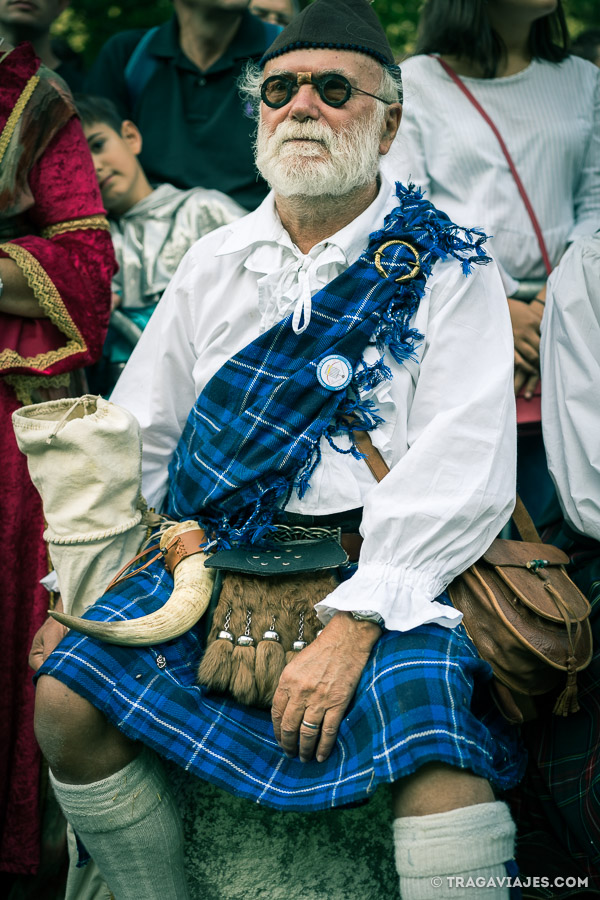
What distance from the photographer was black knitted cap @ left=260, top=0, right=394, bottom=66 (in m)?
2.49

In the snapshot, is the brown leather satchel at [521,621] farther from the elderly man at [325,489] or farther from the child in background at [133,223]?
the child in background at [133,223]

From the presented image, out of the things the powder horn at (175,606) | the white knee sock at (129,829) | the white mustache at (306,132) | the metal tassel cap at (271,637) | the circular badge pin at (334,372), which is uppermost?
the white mustache at (306,132)

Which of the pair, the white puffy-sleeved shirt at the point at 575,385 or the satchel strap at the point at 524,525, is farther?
the white puffy-sleeved shirt at the point at 575,385

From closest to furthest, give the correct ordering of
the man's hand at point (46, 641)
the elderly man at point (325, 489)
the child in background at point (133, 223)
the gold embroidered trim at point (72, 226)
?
1. the elderly man at point (325, 489)
2. the man's hand at point (46, 641)
3. the gold embroidered trim at point (72, 226)
4. the child in background at point (133, 223)

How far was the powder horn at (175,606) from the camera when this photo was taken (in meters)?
2.07

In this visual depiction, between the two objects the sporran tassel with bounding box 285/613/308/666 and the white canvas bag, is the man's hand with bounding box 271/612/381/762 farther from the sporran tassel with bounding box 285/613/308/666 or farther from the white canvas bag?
the white canvas bag

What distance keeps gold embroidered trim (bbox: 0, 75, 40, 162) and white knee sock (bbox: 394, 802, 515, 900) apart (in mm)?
2275

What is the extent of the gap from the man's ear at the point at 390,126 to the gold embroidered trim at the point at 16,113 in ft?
3.74

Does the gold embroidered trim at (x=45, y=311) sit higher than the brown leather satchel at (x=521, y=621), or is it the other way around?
the gold embroidered trim at (x=45, y=311)

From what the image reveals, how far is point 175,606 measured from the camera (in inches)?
88.8

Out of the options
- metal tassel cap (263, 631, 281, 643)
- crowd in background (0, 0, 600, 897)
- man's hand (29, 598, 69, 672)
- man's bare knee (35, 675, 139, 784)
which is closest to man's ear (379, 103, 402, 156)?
crowd in background (0, 0, 600, 897)

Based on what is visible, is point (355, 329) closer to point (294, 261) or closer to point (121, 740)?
point (294, 261)

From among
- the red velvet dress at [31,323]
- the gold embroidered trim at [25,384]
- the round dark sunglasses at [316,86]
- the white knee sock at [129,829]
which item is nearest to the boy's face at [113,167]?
the red velvet dress at [31,323]

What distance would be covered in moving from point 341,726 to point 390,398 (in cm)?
86
